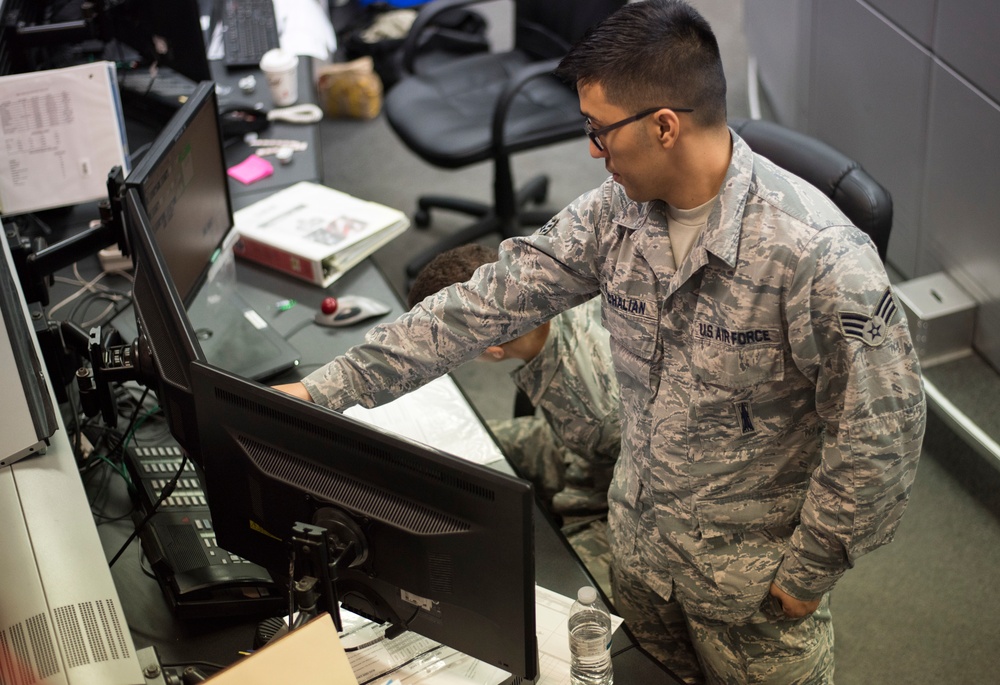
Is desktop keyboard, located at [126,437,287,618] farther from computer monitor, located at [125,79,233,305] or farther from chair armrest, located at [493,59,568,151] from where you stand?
chair armrest, located at [493,59,568,151]

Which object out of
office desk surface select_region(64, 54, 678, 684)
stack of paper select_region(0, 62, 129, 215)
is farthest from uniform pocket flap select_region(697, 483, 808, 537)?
stack of paper select_region(0, 62, 129, 215)

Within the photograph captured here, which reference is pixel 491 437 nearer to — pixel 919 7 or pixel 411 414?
pixel 411 414

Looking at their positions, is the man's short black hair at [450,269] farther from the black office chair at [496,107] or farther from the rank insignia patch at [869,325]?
the black office chair at [496,107]

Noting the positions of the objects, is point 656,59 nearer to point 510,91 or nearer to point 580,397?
point 580,397

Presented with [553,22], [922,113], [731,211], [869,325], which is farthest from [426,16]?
[869,325]

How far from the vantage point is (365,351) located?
164 centimetres

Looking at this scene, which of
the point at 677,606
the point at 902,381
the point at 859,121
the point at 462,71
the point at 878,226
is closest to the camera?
the point at 902,381

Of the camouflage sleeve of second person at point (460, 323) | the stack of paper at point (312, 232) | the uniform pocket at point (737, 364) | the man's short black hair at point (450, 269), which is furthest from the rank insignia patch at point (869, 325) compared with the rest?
the stack of paper at point (312, 232)

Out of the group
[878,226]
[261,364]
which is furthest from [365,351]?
[878,226]

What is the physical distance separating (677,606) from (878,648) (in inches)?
32.7

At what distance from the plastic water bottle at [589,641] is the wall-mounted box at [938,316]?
1.84m

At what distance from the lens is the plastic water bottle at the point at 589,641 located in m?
1.41

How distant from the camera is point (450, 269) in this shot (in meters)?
1.97

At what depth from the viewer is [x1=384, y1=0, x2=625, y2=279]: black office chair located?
322cm
